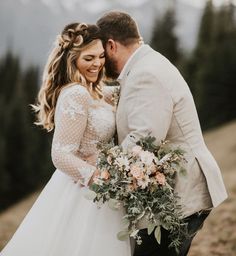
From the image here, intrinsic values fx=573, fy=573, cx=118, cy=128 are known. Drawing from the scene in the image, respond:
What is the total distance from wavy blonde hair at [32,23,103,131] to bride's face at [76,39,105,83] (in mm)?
27

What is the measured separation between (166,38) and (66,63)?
43862 mm

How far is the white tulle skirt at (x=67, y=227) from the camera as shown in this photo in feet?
12.9

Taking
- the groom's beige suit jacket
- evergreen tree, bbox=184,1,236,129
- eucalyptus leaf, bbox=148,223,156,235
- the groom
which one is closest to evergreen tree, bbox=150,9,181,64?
evergreen tree, bbox=184,1,236,129

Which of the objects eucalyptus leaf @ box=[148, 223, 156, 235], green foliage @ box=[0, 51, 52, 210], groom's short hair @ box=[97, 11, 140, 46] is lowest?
green foliage @ box=[0, 51, 52, 210]

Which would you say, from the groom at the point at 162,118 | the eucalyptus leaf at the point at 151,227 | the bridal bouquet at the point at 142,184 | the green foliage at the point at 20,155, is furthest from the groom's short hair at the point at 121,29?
the green foliage at the point at 20,155

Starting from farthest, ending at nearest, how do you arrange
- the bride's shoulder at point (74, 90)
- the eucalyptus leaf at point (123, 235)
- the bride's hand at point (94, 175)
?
1. the bride's shoulder at point (74, 90)
2. the bride's hand at point (94, 175)
3. the eucalyptus leaf at point (123, 235)

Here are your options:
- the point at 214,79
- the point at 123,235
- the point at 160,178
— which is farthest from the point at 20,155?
the point at 160,178

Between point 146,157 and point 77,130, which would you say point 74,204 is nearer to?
point 77,130

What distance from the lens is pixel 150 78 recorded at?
3.67 m

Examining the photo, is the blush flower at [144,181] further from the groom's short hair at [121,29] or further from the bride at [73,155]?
the groom's short hair at [121,29]

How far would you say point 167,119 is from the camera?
365 cm

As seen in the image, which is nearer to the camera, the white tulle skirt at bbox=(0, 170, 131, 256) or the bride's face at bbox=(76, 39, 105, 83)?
the white tulle skirt at bbox=(0, 170, 131, 256)

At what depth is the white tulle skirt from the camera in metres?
3.94

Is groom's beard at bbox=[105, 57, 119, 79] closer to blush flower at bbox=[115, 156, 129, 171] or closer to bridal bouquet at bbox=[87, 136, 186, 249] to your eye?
bridal bouquet at bbox=[87, 136, 186, 249]
